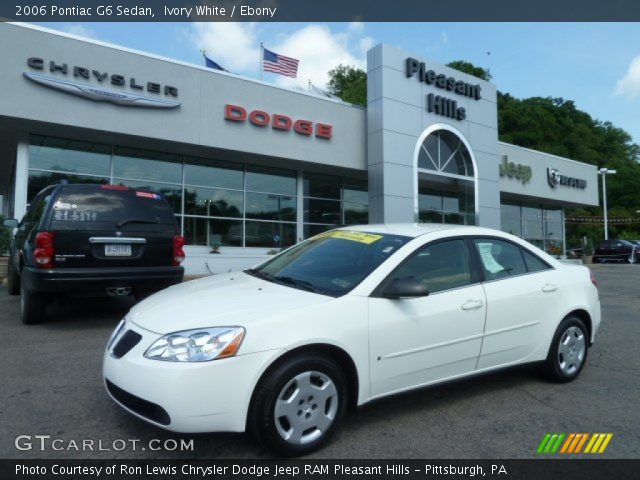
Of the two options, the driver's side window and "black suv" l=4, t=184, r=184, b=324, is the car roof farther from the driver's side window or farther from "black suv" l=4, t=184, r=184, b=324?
"black suv" l=4, t=184, r=184, b=324

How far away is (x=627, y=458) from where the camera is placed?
116 inches

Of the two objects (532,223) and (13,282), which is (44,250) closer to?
(13,282)

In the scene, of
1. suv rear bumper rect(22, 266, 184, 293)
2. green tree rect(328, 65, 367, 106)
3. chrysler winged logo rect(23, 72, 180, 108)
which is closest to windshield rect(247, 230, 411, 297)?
suv rear bumper rect(22, 266, 184, 293)

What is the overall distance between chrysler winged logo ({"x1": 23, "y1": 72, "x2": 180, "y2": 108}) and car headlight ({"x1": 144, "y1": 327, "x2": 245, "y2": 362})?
11481 millimetres

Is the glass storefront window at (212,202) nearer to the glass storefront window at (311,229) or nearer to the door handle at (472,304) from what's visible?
the glass storefront window at (311,229)

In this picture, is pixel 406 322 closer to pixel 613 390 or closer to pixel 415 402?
pixel 415 402

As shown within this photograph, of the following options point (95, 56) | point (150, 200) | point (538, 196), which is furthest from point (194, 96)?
point (538, 196)

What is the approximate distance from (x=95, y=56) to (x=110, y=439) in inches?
475

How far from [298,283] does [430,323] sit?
3.32 ft

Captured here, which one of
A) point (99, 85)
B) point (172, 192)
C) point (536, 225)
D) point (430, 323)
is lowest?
point (430, 323)

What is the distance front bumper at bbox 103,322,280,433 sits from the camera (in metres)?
2.58

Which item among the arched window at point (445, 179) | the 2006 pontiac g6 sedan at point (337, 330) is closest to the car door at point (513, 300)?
the 2006 pontiac g6 sedan at point (337, 330)

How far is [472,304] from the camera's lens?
144 inches

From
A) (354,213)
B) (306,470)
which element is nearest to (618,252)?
(354,213)
